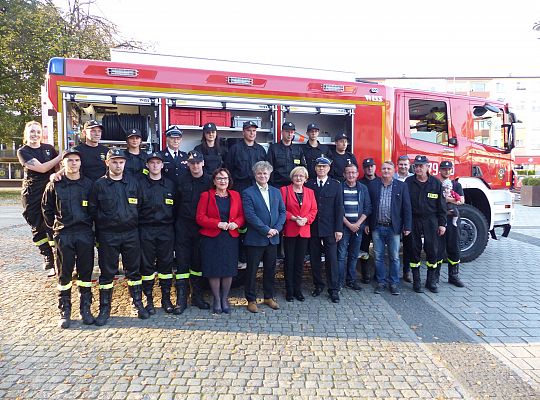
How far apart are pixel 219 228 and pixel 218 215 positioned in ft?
0.49

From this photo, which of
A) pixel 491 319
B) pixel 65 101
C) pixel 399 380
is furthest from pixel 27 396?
pixel 491 319

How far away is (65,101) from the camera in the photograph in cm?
487

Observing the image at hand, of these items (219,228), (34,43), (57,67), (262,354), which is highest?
(34,43)

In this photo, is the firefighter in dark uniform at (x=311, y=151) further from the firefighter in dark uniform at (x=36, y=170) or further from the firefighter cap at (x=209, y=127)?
the firefighter in dark uniform at (x=36, y=170)

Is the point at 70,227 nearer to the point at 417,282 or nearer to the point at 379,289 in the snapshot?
the point at 379,289

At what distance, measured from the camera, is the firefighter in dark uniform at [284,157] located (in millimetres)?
5535

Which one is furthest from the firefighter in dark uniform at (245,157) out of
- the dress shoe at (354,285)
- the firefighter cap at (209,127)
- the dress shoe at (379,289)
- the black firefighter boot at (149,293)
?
the dress shoe at (379,289)

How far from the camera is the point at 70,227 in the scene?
14.2 feet

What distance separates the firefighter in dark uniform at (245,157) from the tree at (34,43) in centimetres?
1500

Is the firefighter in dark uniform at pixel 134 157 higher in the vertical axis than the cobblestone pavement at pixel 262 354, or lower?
higher

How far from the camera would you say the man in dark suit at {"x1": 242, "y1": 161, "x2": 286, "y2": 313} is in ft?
15.5

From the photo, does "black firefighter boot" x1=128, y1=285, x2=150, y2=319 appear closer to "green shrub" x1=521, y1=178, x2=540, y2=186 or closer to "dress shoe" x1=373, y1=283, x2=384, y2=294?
"dress shoe" x1=373, y1=283, x2=384, y2=294

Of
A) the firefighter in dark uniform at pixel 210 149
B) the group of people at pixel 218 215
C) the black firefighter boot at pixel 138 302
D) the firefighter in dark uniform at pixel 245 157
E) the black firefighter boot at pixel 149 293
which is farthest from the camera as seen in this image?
the firefighter in dark uniform at pixel 245 157

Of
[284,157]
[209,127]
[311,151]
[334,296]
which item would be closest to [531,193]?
[311,151]
